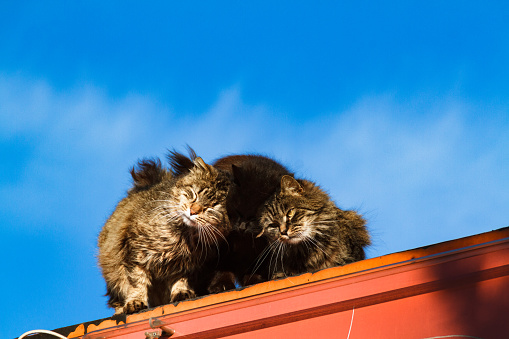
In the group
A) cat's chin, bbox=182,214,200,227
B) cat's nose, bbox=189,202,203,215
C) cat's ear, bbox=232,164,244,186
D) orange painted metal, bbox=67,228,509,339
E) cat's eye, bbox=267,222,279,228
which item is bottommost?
orange painted metal, bbox=67,228,509,339

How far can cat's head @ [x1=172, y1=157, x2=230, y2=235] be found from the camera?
4320 mm

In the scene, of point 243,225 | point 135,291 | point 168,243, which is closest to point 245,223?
point 243,225

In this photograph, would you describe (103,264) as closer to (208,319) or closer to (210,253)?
(210,253)

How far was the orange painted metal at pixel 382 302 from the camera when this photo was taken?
102 inches

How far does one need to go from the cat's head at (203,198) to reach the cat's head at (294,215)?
36cm

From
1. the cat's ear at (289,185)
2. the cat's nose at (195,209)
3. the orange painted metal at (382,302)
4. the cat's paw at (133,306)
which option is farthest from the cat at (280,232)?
the orange painted metal at (382,302)

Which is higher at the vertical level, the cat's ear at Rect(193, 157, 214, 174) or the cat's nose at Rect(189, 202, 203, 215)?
the cat's ear at Rect(193, 157, 214, 174)

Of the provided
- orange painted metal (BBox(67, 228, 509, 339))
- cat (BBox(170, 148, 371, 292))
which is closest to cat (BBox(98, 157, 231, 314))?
cat (BBox(170, 148, 371, 292))

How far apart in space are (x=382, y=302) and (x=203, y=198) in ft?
6.55

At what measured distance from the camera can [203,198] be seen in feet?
14.5

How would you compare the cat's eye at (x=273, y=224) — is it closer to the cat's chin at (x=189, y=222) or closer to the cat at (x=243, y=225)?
the cat at (x=243, y=225)

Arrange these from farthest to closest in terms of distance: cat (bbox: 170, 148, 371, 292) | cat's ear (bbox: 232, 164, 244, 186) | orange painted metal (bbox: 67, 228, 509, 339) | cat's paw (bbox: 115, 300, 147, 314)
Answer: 1. cat's ear (bbox: 232, 164, 244, 186)
2. cat (bbox: 170, 148, 371, 292)
3. cat's paw (bbox: 115, 300, 147, 314)
4. orange painted metal (bbox: 67, 228, 509, 339)

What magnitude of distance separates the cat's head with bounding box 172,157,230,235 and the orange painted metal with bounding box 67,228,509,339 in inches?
44.8

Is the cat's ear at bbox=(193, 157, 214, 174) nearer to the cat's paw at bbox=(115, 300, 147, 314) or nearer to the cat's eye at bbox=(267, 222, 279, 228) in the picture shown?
the cat's eye at bbox=(267, 222, 279, 228)
